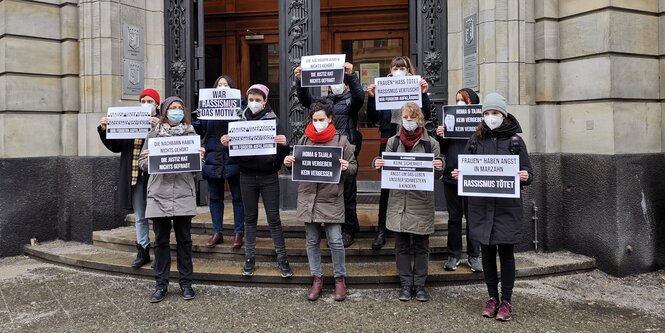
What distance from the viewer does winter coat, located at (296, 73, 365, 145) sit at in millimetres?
5816

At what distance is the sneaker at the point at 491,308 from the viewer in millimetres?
4832

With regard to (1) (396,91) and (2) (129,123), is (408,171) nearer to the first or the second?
(1) (396,91)

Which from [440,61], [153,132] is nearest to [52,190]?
[153,132]

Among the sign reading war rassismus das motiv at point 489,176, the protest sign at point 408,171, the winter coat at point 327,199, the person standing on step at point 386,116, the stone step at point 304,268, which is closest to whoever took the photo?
the sign reading war rassismus das motiv at point 489,176

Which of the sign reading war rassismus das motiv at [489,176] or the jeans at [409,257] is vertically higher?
the sign reading war rassismus das motiv at [489,176]

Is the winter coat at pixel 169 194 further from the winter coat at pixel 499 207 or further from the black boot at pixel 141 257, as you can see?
the winter coat at pixel 499 207

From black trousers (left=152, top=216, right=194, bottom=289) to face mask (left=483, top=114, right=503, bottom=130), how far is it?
9.95 feet

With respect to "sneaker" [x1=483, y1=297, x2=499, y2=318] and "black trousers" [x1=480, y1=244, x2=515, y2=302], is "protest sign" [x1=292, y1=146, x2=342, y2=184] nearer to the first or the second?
"black trousers" [x1=480, y1=244, x2=515, y2=302]

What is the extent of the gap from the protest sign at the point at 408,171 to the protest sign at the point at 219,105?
6.10 ft

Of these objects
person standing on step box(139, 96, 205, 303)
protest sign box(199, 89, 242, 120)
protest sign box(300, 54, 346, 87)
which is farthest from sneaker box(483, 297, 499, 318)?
protest sign box(199, 89, 242, 120)

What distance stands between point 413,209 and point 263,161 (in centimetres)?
160

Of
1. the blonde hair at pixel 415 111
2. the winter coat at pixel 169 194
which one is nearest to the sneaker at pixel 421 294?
the blonde hair at pixel 415 111

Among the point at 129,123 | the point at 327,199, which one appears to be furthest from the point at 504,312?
the point at 129,123

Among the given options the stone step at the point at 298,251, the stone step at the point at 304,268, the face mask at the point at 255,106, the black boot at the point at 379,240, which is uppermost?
the face mask at the point at 255,106
